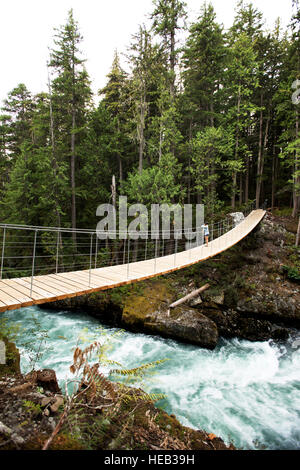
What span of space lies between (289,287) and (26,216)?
12279mm

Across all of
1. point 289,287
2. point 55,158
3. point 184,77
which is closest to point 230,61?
point 184,77

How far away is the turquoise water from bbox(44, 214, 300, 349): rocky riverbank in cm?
40

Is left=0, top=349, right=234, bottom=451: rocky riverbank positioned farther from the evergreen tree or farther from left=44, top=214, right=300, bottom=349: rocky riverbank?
the evergreen tree

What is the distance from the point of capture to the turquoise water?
3.53 metres

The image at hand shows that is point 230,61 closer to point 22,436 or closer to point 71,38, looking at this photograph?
point 71,38

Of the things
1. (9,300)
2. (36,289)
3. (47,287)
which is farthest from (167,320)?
(9,300)

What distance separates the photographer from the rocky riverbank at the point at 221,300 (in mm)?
6316

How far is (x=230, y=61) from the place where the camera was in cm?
1187

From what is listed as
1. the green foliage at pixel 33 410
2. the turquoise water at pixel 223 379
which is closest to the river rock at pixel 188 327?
the turquoise water at pixel 223 379

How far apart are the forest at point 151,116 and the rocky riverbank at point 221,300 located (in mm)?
3121

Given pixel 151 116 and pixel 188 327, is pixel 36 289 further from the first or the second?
pixel 151 116

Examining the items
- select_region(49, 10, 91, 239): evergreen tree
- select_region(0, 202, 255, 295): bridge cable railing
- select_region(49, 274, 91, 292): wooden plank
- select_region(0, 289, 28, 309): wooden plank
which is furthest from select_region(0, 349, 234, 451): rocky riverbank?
select_region(49, 10, 91, 239): evergreen tree

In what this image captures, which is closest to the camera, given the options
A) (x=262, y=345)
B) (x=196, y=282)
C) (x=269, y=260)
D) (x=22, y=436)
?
(x=22, y=436)

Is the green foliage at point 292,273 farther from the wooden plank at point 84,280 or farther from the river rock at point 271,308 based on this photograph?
the wooden plank at point 84,280
